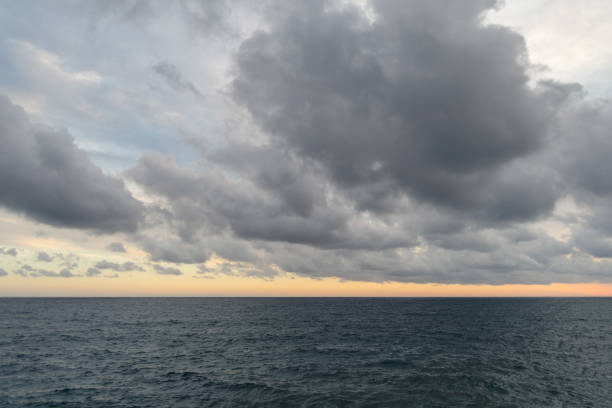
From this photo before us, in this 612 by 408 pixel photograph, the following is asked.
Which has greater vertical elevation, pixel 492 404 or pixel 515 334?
pixel 492 404

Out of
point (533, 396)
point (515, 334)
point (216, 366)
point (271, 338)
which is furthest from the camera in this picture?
point (515, 334)

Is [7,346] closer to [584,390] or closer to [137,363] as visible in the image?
[137,363]

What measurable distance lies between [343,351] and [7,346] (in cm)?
5632

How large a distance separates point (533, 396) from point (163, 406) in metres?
34.6

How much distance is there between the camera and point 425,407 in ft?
89.1

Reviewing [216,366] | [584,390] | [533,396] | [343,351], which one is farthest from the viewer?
[343,351]

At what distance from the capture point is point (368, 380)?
34.7m

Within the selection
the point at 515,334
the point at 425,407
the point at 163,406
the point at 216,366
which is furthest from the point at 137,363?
the point at 515,334

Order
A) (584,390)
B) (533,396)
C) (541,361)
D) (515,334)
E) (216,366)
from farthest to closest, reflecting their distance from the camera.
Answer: (515,334) < (541,361) < (216,366) < (584,390) < (533,396)

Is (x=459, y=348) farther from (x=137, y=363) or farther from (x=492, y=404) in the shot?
(x=137, y=363)

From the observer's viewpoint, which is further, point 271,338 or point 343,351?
point 271,338

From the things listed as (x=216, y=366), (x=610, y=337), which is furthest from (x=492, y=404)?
(x=610, y=337)

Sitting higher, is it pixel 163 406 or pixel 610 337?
pixel 163 406

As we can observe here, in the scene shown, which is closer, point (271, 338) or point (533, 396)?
point (533, 396)
